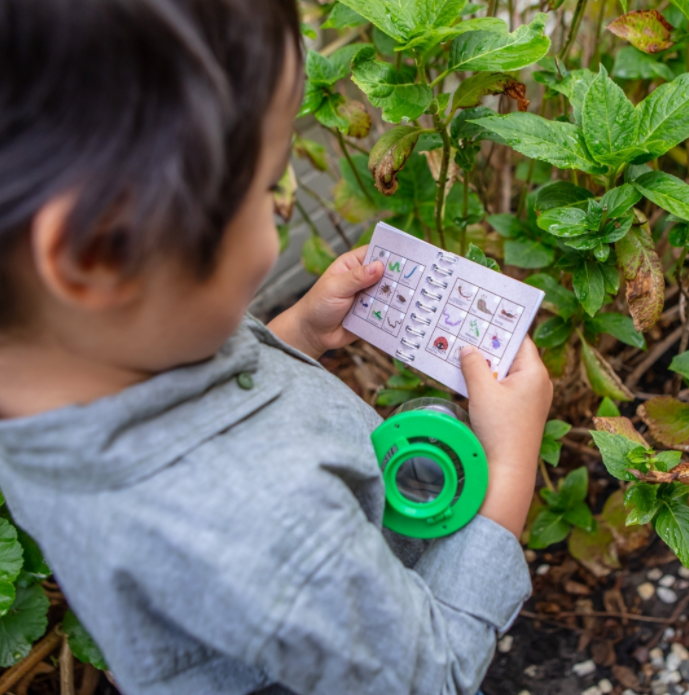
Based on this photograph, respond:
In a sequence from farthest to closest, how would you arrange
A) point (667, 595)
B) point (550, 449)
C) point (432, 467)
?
point (667, 595), point (550, 449), point (432, 467)

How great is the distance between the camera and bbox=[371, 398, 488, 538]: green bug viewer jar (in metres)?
0.61

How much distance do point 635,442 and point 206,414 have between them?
1.69ft

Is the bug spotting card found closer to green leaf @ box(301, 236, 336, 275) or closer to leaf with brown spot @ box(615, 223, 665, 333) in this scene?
leaf with brown spot @ box(615, 223, 665, 333)

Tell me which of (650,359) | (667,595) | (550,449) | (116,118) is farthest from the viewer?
(650,359)

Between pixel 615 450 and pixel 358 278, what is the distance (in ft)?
1.21

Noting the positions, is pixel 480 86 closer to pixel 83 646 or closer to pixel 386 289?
pixel 386 289

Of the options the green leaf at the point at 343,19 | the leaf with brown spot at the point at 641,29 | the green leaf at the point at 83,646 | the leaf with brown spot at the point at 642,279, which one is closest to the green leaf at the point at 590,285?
the leaf with brown spot at the point at 642,279

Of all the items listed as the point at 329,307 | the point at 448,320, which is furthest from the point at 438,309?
the point at 329,307

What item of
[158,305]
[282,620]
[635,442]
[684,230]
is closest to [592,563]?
[635,442]

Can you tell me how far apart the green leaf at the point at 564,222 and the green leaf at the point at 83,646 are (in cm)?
92

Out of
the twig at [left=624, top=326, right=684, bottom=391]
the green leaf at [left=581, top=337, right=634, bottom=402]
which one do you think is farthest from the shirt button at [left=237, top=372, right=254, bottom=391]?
the twig at [left=624, top=326, right=684, bottom=391]

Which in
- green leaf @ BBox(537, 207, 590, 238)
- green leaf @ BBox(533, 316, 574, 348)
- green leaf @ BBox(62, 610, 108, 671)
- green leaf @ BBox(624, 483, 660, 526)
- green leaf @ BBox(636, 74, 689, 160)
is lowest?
Result: green leaf @ BBox(62, 610, 108, 671)

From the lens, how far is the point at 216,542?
1.42 feet

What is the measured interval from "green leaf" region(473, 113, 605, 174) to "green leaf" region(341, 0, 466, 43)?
0.12m
